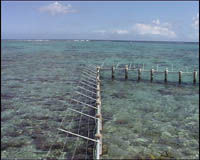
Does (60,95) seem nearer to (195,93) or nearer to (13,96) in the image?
(13,96)

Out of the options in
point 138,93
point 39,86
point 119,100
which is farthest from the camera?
point 39,86

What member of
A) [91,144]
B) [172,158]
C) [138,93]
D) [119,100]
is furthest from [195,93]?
[91,144]

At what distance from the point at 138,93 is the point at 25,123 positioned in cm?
1650

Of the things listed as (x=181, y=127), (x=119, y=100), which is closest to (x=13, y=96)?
(x=119, y=100)

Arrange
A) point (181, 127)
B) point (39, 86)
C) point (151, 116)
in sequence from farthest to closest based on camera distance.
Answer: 1. point (39, 86)
2. point (151, 116)
3. point (181, 127)

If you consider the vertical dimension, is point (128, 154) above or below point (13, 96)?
below

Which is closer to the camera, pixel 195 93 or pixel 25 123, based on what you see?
pixel 25 123

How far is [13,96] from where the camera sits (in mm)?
28547

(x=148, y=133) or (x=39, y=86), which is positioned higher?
(x=39, y=86)

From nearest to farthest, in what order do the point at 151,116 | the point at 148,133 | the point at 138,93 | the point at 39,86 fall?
the point at 148,133 → the point at 151,116 → the point at 138,93 → the point at 39,86

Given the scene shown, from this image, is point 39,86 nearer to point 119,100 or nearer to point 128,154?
point 119,100

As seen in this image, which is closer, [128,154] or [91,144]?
[128,154]

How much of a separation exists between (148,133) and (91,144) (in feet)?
17.9

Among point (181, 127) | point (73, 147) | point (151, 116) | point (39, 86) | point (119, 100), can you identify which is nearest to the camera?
point (73, 147)
